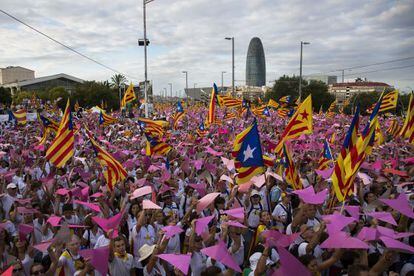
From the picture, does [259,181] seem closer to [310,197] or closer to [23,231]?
[310,197]

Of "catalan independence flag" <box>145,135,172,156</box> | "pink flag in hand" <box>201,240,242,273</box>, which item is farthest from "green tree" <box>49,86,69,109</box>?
"pink flag in hand" <box>201,240,242,273</box>

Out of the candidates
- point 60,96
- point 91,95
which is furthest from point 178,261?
point 91,95

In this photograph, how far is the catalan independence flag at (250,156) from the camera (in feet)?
18.0

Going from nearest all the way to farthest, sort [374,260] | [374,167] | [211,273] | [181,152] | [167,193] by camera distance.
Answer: [211,273] < [374,260] < [167,193] < [374,167] < [181,152]

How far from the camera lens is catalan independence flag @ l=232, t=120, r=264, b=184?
549 cm

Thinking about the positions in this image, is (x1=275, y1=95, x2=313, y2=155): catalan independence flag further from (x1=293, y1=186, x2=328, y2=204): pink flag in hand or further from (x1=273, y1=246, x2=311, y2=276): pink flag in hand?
(x1=273, y1=246, x2=311, y2=276): pink flag in hand

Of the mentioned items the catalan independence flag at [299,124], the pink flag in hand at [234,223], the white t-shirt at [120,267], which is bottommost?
the white t-shirt at [120,267]

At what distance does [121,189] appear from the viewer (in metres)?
7.45

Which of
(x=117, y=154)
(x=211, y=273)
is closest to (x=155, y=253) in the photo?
(x=211, y=273)

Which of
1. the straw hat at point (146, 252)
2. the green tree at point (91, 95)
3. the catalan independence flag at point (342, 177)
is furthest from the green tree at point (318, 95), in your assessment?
the straw hat at point (146, 252)

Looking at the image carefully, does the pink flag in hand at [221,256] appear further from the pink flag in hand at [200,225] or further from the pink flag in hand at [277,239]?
the pink flag in hand at [200,225]

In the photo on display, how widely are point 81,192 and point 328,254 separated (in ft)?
14.7

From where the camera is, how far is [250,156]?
18.2ft

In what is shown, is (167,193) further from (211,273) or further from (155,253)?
(211,273)
